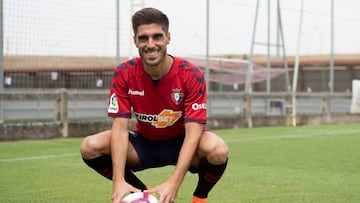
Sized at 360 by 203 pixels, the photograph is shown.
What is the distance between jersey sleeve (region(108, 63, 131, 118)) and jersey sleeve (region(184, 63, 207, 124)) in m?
0.40

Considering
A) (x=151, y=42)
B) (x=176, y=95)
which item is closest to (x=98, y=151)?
(x=176, y=95)

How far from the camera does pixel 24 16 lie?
11773mm

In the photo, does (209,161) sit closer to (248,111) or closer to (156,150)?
(156,150)

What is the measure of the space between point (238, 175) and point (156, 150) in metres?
2.29

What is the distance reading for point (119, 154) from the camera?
14.9 ft

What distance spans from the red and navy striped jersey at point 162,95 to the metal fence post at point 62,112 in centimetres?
762

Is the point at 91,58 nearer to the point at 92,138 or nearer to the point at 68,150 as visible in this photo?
the point at 68,150

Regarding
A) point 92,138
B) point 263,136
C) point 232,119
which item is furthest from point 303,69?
point 92,138

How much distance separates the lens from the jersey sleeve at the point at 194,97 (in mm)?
4551

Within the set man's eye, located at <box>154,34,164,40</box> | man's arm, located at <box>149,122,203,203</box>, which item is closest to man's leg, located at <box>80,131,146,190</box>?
man's arm, located at <box>149,122,203,203</box>

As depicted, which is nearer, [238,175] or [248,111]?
[238,175]

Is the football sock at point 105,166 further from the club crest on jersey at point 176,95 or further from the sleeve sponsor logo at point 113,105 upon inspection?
the club crest on jersey at point 176,95

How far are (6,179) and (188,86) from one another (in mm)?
2819

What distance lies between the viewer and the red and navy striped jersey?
4605 millimetres
